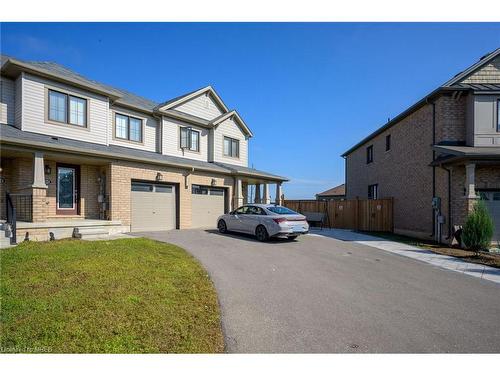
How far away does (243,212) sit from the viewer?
42.3ft

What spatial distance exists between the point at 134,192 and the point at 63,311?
9340mm

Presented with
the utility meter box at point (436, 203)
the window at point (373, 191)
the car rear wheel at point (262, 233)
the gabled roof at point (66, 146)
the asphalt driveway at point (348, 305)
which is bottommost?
the asphalt driveway at point (348, 305)

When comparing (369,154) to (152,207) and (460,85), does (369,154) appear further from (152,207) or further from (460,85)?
(152,207)

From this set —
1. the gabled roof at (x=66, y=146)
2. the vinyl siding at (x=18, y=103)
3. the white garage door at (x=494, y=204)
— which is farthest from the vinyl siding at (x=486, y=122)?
the vinyl siding at (x=18, y=103)

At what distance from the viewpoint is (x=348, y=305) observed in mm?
4957

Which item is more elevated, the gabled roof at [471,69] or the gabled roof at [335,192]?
the gabled roof at [471,69]

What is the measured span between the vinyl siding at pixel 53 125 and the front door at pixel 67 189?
1.47 m

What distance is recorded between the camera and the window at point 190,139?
17.0 metres

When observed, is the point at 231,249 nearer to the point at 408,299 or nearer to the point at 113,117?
the point at 408,299

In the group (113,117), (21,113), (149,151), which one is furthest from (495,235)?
(21,113)

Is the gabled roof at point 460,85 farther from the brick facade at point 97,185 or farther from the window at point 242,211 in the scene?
the brick facade at point 97,185

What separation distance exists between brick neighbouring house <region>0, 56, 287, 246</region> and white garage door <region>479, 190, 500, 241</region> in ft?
37.8

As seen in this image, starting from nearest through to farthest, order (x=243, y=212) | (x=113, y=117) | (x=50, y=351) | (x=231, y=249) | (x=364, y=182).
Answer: (x=50, y=351) → (x=231, y=249) → (x=243, y=212) → (x=113, y=117) → (x=364, y=182)

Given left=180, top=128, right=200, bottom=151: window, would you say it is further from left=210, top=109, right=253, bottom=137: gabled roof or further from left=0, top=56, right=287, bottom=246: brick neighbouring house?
left=210, top=109, right=253, bottom=137: gabled roof
